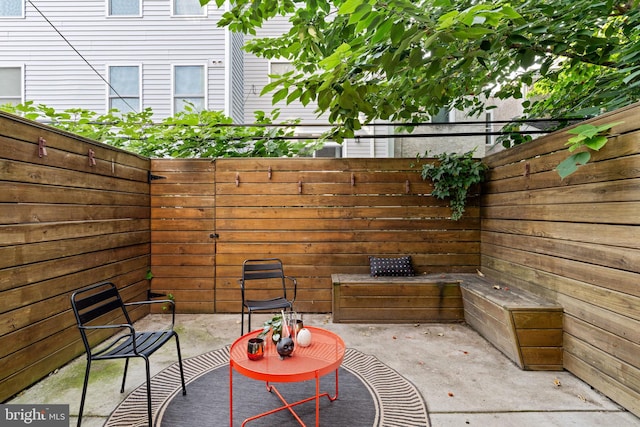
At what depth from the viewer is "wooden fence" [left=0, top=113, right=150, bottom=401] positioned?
7.48 feet

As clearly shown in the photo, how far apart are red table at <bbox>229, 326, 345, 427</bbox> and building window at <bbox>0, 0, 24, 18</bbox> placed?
811 cm

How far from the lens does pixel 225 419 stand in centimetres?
203

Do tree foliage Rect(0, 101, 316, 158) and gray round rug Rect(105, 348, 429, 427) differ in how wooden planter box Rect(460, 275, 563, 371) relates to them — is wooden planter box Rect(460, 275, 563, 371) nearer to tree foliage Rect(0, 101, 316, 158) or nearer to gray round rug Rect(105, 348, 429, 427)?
gray round rug Rect(105, 348, 429, 427)

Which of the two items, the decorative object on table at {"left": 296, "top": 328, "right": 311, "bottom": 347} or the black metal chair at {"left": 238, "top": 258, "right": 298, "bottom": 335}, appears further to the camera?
the black metal chair at {"left": 238, "top": 258, "right": 298, "bottom": 335}

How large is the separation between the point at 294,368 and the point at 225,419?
0.65 metres

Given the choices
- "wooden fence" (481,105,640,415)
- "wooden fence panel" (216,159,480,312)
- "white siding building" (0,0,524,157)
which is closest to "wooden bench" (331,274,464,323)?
"wooden fence panel" (216,159,480,312)

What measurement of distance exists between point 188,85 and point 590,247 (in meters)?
6.69

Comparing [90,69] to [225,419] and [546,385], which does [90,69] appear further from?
[546,385]

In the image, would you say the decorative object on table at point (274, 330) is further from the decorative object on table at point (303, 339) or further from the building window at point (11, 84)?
the building window at point (11, 84)

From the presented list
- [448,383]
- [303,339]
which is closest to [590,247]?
[448,383]

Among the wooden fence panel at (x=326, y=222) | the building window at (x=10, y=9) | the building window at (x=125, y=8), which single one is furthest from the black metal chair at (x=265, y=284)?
the building window at (x=10, y=9)

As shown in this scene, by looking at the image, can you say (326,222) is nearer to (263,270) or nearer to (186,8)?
(263,270)

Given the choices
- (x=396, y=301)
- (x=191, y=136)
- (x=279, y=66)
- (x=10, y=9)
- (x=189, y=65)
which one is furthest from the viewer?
(x=279, y=66)

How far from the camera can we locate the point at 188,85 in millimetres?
6215
